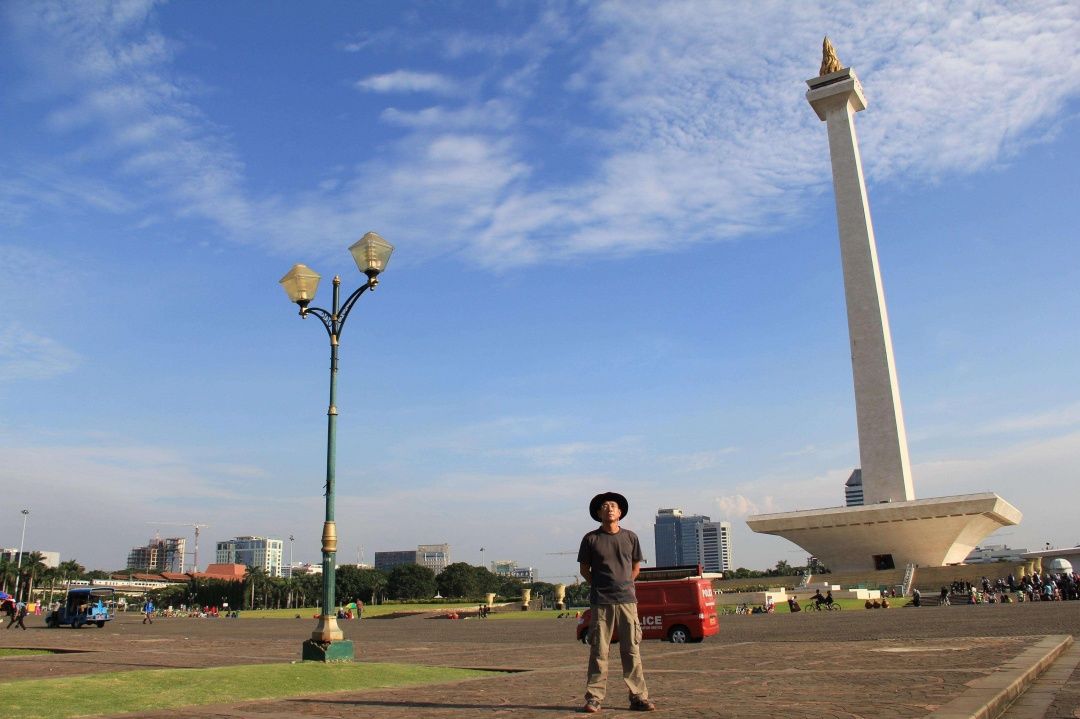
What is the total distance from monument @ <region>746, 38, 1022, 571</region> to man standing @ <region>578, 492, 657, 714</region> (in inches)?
2347

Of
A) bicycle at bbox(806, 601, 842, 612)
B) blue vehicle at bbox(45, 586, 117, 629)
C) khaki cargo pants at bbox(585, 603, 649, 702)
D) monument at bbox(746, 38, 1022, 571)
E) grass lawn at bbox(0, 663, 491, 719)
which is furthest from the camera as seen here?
monument at bbox(746, 38, 1022, 571)

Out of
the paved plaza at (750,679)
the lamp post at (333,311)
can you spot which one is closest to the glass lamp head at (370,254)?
the lamp post at (333,311)

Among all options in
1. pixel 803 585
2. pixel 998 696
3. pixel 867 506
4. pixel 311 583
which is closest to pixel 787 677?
pixel 998 696

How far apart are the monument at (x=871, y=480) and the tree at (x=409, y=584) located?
73719mm

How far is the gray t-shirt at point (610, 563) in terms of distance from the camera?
726cm

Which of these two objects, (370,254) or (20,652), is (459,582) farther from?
(370,254)

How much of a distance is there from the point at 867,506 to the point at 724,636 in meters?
45.4

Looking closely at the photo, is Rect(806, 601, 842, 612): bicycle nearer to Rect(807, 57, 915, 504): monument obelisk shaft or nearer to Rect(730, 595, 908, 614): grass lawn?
Rect(730, 595, 908, 614): grass lawn

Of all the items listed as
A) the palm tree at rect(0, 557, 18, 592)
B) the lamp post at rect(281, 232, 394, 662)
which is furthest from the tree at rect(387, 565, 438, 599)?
the lamp post at rect(281, 232, 394, 662)

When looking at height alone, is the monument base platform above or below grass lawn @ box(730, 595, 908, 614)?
above

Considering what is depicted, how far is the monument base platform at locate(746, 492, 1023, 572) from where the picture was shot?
60688 millimetres

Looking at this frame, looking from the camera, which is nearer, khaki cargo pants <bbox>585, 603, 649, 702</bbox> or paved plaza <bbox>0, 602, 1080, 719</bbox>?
khaki cargo pants <bbox>585, 603, 649, 702</bbox>

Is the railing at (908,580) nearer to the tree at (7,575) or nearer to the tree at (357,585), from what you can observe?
the tree at (357,585)

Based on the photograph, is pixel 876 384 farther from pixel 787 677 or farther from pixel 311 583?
pixel 311 583
